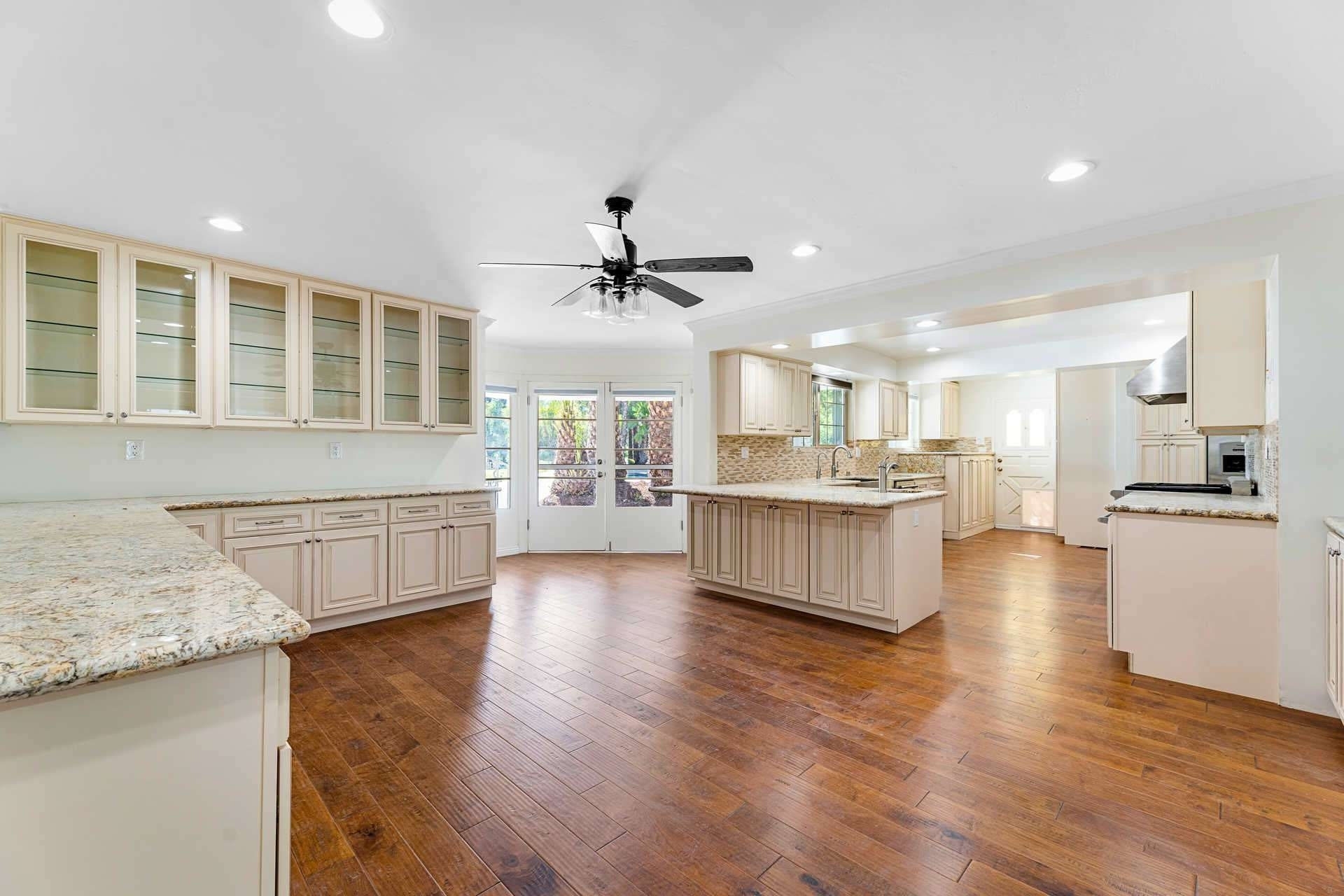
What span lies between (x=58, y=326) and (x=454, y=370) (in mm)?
2197

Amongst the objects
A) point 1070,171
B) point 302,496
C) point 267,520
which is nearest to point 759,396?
point 1070,171

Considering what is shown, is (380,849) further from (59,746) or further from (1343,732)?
(1343,732)

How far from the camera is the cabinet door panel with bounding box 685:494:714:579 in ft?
15.3

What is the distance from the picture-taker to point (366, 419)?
411 cm

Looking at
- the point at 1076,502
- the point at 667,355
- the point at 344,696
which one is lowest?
the point at 344,696

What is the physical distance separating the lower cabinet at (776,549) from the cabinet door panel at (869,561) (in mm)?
365

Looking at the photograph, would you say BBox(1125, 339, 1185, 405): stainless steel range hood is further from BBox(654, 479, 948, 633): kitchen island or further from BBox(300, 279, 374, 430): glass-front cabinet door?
BBox(300, 279, 374, 430): glass-front cabinet door

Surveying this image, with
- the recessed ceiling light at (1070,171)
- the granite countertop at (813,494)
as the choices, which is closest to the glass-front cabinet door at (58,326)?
the granite countertop at (813,494)

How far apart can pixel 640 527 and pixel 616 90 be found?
17.0ft

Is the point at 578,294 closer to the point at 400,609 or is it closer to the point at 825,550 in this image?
the point at 825,550

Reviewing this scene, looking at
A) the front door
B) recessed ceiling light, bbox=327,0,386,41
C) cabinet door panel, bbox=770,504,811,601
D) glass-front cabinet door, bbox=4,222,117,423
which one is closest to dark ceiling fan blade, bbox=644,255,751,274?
recessed ceiling light, bbox=327,0,386,41

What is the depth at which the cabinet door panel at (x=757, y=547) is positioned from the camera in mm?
4262

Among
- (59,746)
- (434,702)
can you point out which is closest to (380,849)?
(434,702)

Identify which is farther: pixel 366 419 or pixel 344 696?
pixel 366 419
